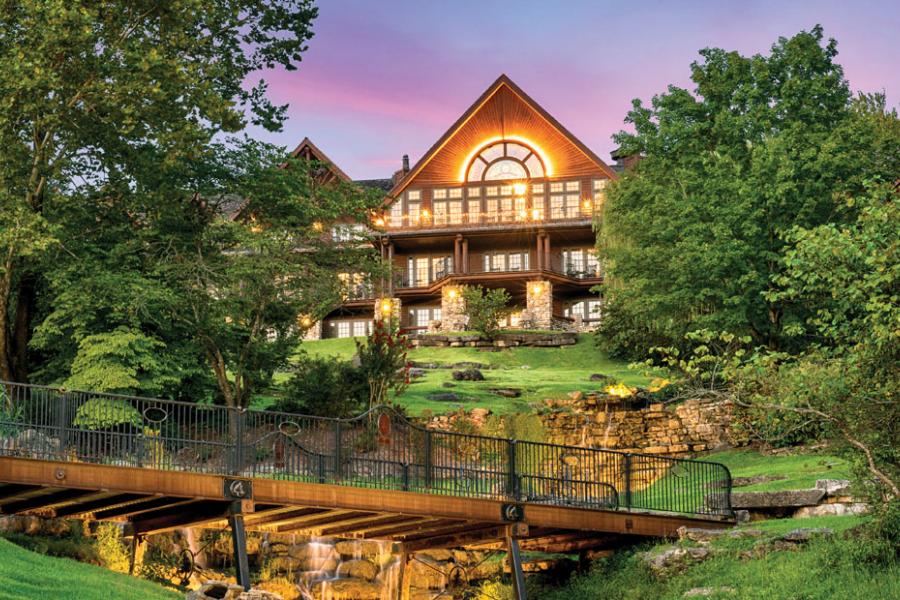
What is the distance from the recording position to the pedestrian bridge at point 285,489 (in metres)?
18.9

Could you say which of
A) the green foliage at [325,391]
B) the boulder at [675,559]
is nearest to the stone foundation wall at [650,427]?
the green foliage at [325,391]

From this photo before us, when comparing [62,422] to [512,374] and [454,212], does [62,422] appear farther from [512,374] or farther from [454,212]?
[454,212]

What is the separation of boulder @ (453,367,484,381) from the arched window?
2124 centimetres

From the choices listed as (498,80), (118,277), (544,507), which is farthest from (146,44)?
(498,80)

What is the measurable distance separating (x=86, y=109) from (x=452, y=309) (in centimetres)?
3568

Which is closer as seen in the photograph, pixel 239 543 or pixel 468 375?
pixel 239 543

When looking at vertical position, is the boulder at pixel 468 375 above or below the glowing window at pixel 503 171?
below

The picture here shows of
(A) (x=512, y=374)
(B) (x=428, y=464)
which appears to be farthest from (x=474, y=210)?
(B) (x=428, y=464)

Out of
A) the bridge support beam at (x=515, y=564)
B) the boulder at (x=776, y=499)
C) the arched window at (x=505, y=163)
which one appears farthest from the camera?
the arched window at (x=505, y=163)

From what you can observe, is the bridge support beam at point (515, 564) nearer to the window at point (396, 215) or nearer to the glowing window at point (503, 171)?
the glowing window at point (503, 171)

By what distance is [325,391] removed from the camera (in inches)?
1348

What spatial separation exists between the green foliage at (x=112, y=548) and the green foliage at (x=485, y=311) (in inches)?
1275

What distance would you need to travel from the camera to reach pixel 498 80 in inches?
2452

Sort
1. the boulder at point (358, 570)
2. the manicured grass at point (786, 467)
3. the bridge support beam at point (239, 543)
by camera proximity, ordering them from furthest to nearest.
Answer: the boulder at point (358, 570)
the manicured grass at point (786, 467)
the bridge support beam at point (239, 543)
